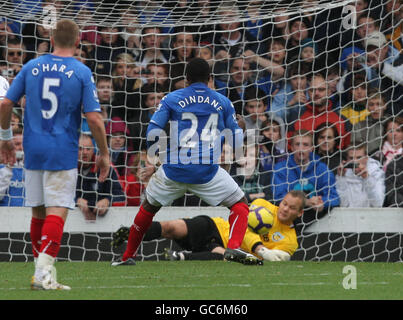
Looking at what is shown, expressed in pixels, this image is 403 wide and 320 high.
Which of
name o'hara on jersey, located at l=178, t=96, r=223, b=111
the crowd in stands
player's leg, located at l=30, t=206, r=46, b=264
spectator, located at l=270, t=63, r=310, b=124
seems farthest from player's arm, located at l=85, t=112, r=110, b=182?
spectator, located at l=270, t=63, r=310, b=124

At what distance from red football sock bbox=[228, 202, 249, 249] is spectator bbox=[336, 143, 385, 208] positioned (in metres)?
2.26

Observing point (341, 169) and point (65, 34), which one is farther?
point (341, 169)

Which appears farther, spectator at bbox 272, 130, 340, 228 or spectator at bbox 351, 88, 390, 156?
spectator at bbox 351, 88, 390, 156

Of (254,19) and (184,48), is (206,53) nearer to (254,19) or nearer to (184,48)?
(184,48)

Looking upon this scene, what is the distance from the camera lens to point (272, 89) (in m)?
9.45

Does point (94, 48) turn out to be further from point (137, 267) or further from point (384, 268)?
point (384, 268)

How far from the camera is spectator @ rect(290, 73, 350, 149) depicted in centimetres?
915

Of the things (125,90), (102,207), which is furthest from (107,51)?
(102,207)

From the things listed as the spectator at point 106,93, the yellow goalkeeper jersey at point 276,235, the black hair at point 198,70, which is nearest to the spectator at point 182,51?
the spectator at point 106,93

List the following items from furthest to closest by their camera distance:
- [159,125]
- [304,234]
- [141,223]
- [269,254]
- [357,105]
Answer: [357,105] → [304,234] → [269,254] → [141,223] → [159,125]

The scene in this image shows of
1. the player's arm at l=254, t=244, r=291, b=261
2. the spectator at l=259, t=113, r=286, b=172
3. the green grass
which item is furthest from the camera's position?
the spectator at l=259, t=113, r=286, b=172

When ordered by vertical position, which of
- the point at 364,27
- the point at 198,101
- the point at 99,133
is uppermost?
the point at 364,27

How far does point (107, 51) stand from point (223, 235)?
273 cm

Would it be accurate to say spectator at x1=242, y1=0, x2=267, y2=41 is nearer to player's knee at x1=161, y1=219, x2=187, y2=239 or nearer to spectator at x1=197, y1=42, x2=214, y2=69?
spectator at x1=197, y1=42, x2=214, y2=69
